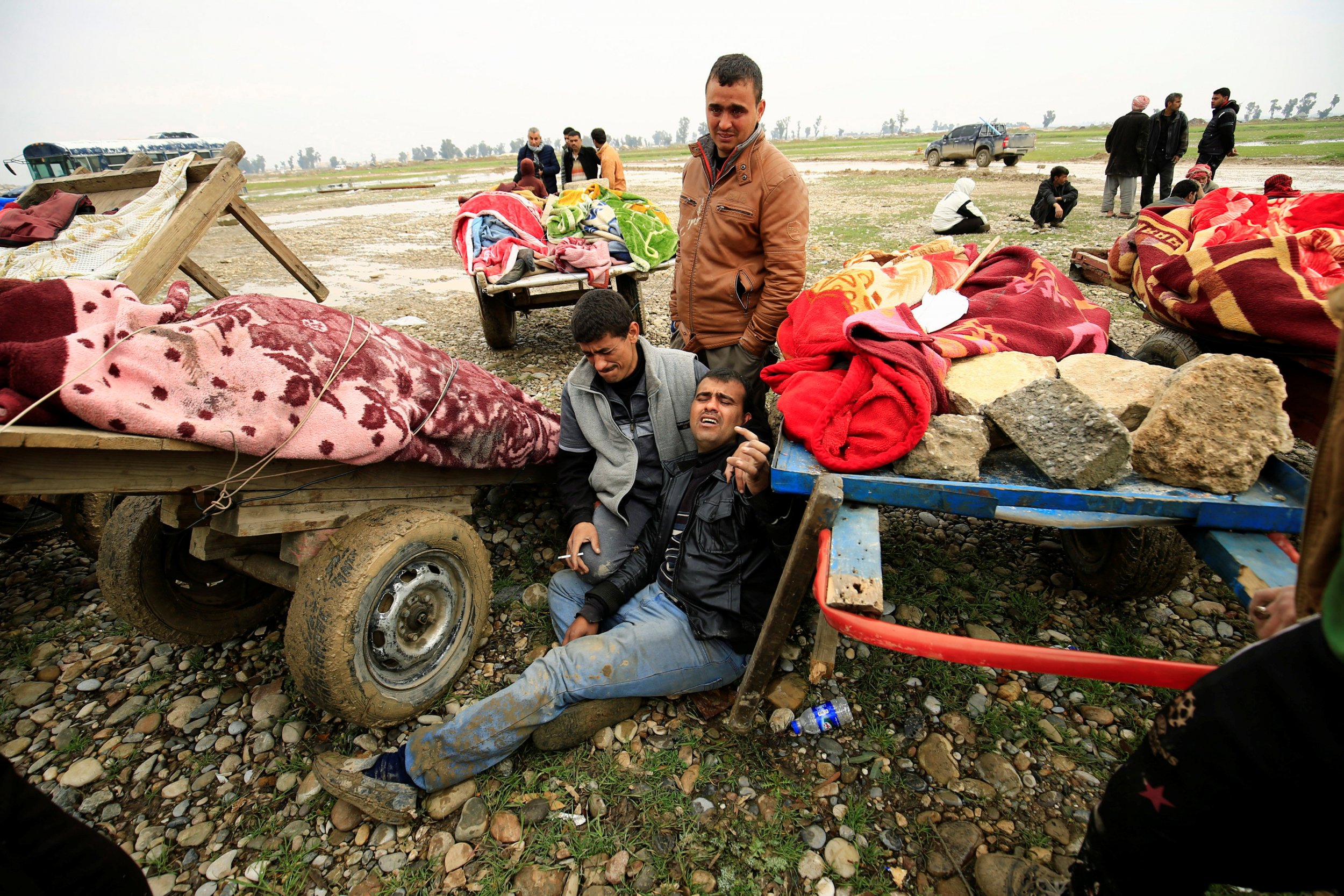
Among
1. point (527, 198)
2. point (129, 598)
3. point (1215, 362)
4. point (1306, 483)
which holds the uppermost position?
point (527, 198)

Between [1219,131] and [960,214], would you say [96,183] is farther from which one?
[1219,131]

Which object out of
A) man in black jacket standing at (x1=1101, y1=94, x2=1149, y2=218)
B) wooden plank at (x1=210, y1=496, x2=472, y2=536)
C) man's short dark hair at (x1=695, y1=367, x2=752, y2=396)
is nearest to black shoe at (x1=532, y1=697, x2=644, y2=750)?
wooden plank at (x1=210, y1=496, x2=472, y2=536)

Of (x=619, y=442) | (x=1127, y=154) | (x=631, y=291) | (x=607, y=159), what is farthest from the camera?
(x=1127, y=154)

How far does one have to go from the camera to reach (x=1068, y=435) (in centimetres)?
181

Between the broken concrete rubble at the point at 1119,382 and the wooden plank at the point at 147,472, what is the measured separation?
2.64 meters

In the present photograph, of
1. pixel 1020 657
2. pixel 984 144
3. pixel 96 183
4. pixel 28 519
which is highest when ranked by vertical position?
pixel 984 144

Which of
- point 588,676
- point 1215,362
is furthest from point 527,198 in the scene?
point 1215,362

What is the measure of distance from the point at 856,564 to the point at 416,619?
5.53 feet

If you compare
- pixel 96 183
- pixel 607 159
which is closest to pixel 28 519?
pixel 96 183

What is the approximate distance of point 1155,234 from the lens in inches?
136

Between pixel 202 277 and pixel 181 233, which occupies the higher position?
pixel 181 233

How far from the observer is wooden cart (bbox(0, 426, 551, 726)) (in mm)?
1763

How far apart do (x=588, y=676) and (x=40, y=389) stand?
5.86 ft

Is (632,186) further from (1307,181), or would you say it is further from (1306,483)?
(1306,483)
